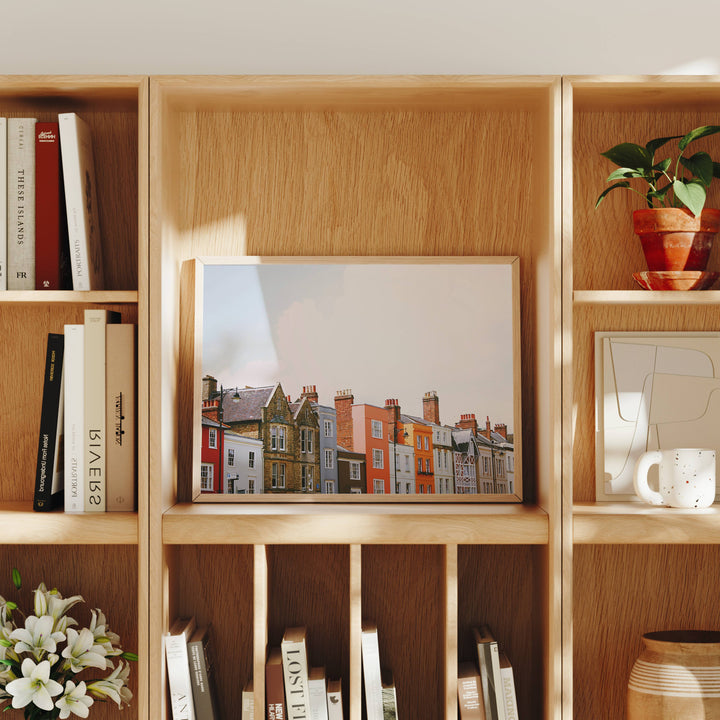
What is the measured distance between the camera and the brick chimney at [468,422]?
161 centimetres

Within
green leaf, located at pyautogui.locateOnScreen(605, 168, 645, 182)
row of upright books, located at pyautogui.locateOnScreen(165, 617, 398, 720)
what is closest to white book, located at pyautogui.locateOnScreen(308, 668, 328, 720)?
row of upright books, located at pyautogui.locateOnScreen(165, 617, 398, 720)

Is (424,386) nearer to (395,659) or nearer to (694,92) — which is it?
(395,659)

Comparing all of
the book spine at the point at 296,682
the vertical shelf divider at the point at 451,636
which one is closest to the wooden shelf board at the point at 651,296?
the vertical shelf divider at the point at 451,636

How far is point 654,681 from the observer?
1445 mm

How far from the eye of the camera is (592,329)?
Answer: 1.68 m

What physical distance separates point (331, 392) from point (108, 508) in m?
0.48

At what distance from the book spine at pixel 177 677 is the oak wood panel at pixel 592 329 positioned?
852 millimetres

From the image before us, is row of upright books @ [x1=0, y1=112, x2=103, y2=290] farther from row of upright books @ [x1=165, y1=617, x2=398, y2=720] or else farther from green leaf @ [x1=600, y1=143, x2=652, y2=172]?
green leaf @ [x1=600, y1=143, x2=652, y2=172]

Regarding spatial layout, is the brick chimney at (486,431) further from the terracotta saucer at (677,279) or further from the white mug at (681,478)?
the terracotta saucer at (677,279)

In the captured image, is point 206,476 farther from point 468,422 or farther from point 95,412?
point 468,422

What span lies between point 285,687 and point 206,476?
43 centimetres

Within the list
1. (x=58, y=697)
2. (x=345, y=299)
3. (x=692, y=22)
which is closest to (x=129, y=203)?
(x=345, y=299)

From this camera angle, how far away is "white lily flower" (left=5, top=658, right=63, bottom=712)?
1395 mm

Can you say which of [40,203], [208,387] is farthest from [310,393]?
[40,203]
